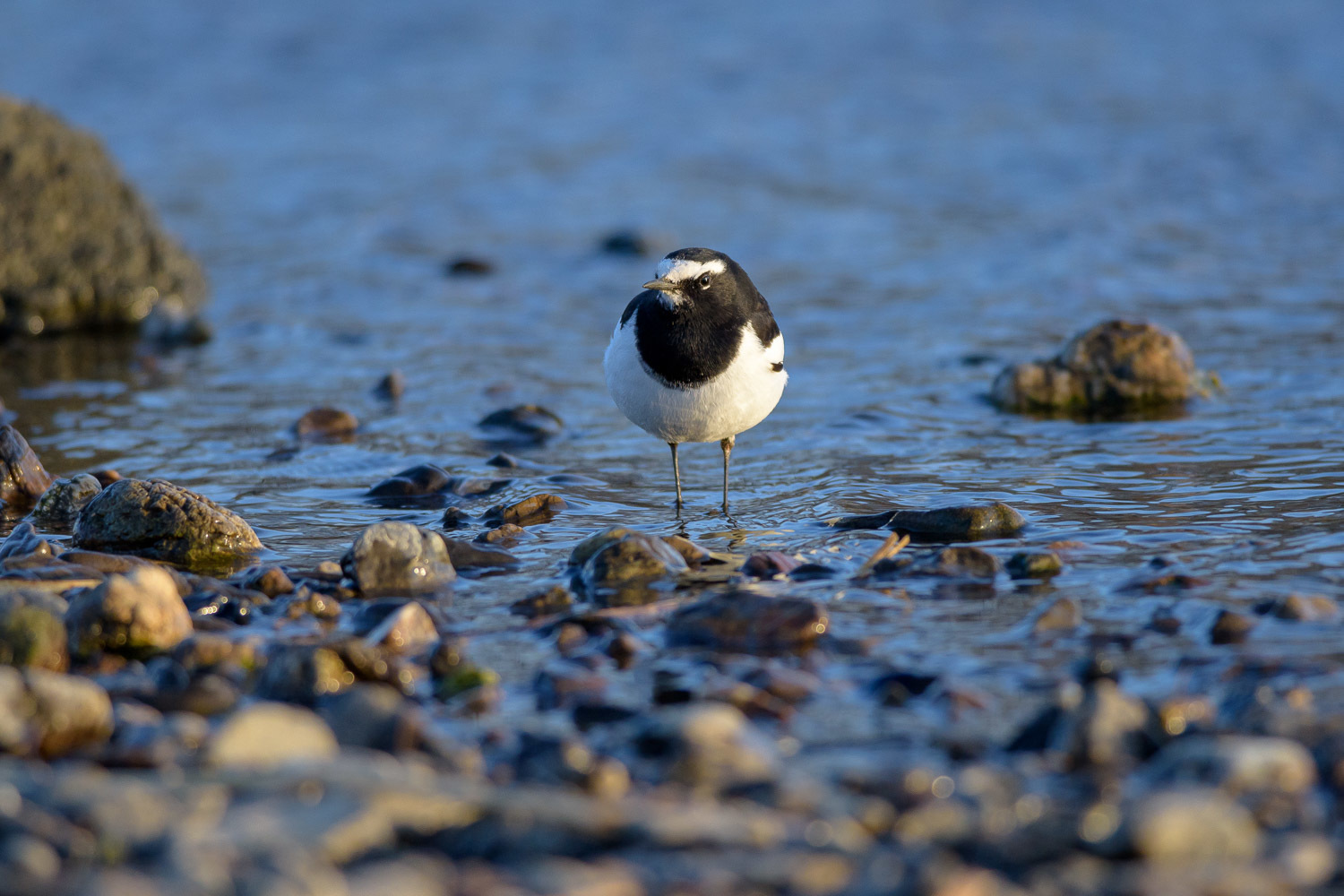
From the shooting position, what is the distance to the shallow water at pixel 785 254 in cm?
715

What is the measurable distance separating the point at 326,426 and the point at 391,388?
1.02 metres

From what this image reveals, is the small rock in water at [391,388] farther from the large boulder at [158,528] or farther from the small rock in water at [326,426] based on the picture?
the large boulder at [158,528]

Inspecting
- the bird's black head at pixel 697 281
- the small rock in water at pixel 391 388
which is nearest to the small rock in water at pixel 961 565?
the bird's black head at pixel 697 281

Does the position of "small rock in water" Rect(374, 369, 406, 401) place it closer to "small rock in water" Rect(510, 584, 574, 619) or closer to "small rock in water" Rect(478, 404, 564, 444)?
"small rock in water" Rect(478, 404, 564, 444)

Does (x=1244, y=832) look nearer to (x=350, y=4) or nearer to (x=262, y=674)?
(x=262, y=674)

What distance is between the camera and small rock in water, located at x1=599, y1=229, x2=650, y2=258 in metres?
14.5

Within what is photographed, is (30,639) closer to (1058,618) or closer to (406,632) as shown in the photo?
(406,632)

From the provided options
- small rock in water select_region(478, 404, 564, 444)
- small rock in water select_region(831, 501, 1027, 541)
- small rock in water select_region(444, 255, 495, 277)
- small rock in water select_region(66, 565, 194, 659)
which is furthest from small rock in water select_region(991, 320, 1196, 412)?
small rock in water select_region(444, 255, 495, 277)

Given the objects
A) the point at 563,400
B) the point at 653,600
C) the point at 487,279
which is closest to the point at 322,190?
the point at 487,279

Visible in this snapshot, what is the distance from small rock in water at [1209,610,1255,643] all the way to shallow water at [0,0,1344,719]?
Answer: 0.08m

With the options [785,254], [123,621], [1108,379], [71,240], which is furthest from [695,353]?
[785,254]

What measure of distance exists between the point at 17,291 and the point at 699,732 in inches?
384

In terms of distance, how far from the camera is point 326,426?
9000 mm

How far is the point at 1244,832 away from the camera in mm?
3475
